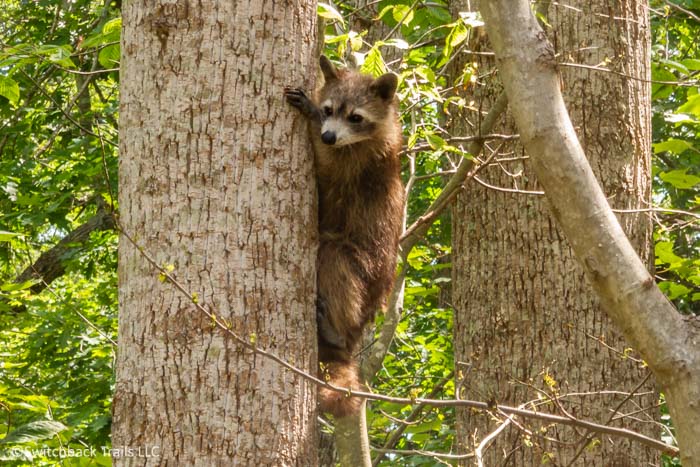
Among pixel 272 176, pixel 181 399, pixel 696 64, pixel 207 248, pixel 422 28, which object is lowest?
pixel 181 399

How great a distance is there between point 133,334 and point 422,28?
382 cm

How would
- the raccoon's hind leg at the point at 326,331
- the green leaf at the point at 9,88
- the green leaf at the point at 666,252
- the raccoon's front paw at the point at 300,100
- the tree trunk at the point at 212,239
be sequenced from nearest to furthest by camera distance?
the tree trunk at the point at 212,239, the raccoon's front paw at the point at 300,100, the raccoon's hind leg at the point at 326,331, the green leaf at the point at 9,88, the green leaf at the point at 666,252

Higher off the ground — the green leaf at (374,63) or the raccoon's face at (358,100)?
the raccoon's face at (358,100)

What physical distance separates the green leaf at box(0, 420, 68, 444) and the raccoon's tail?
127 centimetres

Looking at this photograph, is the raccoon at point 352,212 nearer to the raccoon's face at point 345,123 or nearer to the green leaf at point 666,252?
the raccoon's face at point 345,123

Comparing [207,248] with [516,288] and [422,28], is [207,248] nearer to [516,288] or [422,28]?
[516,288]

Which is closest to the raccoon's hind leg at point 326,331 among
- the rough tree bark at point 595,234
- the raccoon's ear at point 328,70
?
the raccoon's ear at point 328,70

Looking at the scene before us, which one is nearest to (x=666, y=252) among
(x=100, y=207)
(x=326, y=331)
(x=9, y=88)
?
(x=326, y=331)

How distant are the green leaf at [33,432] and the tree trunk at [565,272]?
2245 millimetres

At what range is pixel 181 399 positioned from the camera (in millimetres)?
2818

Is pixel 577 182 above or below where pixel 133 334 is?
above

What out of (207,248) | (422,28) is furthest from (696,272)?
(207,248)

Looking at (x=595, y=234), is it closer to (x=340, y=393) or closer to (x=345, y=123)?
(x=340, y=393)

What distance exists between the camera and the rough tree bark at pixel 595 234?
8.56ft
